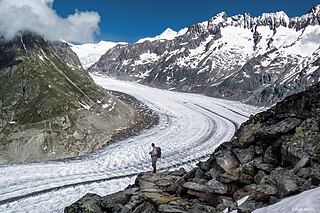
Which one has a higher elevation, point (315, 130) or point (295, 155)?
point (315, 130)

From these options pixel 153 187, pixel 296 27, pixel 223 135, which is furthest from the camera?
pixel 296 27

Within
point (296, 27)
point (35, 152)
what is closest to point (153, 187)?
point (35, 152)

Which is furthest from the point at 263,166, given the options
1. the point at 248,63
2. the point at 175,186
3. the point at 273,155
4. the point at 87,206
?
the point at 248,63

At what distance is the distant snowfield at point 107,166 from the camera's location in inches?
757

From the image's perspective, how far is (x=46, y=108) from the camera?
3481 centimetres

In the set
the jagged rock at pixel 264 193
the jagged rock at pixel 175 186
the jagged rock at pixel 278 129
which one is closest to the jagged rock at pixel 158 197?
the jagged rock at pixel 175 186

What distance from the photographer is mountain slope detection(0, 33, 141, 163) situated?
103ft

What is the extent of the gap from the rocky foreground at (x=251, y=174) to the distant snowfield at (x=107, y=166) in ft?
20.5

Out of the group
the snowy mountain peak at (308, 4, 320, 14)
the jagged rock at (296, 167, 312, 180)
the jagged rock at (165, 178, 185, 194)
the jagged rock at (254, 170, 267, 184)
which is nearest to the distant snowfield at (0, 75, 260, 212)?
the jagged rock at (165, 178, 185, 194)

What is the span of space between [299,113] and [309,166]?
10.2ft

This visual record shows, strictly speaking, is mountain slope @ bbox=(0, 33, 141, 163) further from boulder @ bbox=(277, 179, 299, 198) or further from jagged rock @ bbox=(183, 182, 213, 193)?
boulder @ bbox=(277, 179, 299, 198)

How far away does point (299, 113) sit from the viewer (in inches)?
495

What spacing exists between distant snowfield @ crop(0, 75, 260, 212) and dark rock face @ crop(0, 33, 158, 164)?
14.1ft

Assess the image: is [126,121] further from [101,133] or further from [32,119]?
[32,119]
